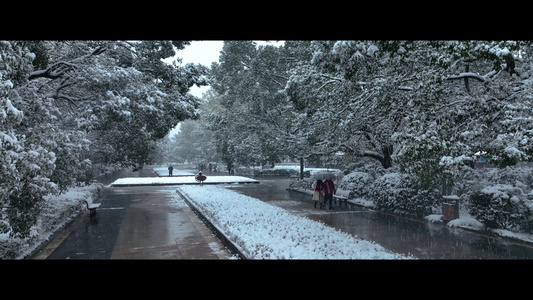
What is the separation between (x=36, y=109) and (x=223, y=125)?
841 inches

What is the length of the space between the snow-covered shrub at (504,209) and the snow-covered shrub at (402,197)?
261 centimetres

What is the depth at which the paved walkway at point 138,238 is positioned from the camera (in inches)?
349

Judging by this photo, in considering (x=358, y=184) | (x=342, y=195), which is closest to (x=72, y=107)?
(x=342, y=195)

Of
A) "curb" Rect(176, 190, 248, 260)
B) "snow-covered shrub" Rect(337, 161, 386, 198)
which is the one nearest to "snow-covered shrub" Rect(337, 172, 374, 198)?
"snow-covered shrub" Rect(337, 161, 386, 198)

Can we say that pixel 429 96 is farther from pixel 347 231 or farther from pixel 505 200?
pixel 347 231

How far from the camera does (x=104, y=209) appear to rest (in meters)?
16.8

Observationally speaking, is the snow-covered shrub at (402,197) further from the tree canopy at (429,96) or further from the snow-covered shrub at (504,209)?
the snow-covered shrub at (504,209)

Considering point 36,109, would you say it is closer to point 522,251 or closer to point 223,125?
point 522,251

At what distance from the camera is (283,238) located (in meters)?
8.94

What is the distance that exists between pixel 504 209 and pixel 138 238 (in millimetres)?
10132

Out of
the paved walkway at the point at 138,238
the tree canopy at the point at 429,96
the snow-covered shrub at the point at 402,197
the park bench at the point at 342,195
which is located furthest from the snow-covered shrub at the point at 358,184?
the paved walkway at the point at 138,238

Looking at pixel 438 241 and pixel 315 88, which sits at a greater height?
pixel 315 88
